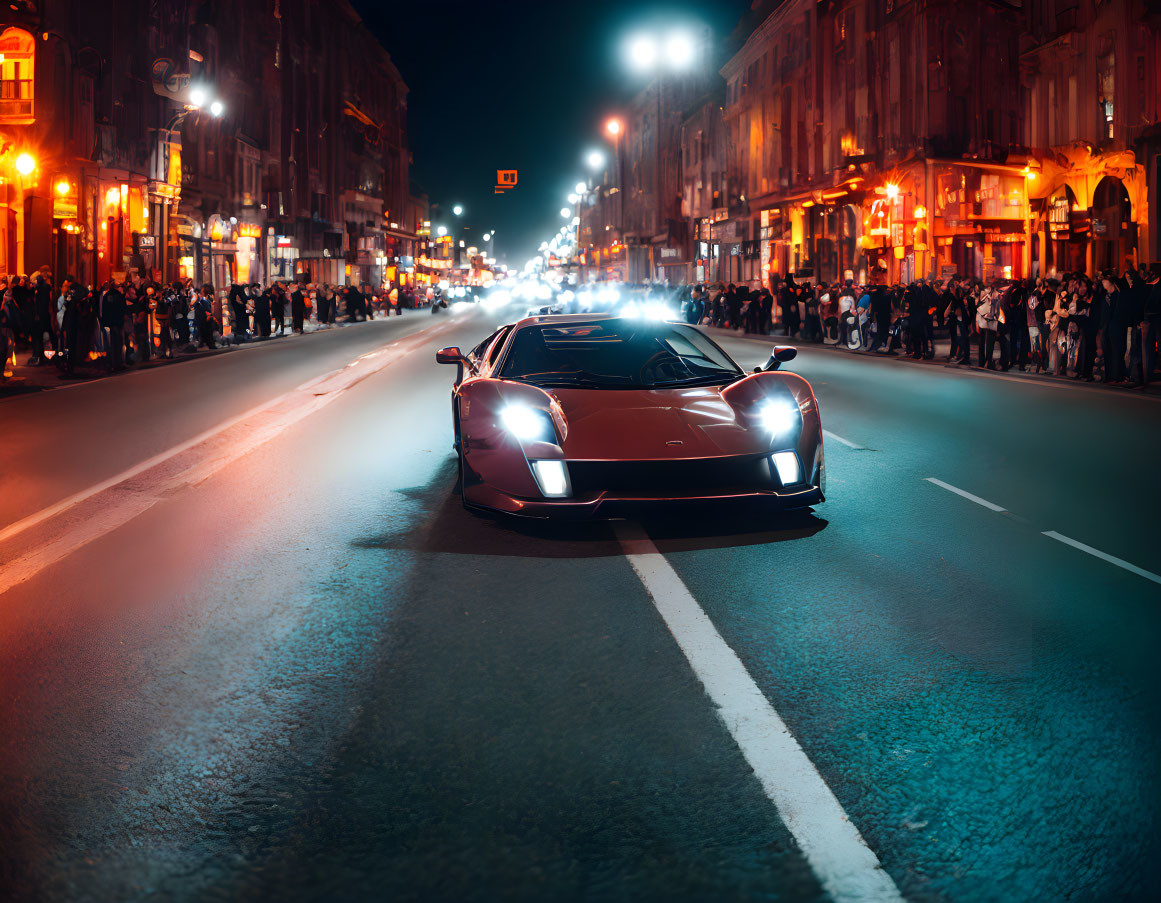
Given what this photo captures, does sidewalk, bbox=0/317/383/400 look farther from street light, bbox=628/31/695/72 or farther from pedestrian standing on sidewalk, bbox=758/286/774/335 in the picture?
street light, bbox=628/31/695/72

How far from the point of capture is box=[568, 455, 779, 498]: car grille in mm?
7336

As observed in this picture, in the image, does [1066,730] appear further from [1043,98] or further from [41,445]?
[1043,98]

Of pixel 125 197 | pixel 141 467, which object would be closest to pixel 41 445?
pixel 141 467

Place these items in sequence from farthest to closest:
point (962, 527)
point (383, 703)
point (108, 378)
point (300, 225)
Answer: point (300, 225) < point (108, 378) < point (962, 527) < point (383, 703)

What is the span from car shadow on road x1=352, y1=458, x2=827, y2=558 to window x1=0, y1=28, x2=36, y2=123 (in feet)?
103

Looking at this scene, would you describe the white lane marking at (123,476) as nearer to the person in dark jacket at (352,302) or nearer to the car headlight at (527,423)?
the car headlight at (527,423)

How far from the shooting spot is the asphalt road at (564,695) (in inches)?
135

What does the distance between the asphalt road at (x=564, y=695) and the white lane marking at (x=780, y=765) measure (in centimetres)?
2

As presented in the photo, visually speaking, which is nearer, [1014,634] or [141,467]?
[1014,634]

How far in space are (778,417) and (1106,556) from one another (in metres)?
2.02

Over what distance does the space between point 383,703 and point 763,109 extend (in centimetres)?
6300

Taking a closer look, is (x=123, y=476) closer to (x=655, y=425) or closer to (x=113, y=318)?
(x=655, y=425)

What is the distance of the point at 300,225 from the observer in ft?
272

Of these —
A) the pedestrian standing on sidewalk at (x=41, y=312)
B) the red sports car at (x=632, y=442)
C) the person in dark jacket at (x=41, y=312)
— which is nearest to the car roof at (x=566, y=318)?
the red sports car at (x=632, y=442)
